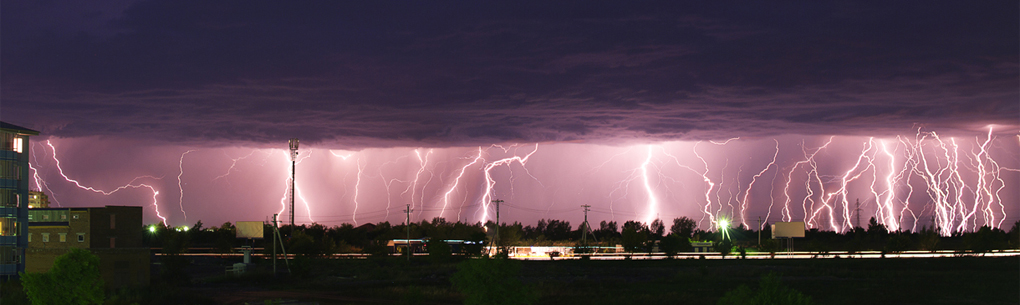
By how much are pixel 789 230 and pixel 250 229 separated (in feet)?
203

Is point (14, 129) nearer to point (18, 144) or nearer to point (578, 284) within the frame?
point (18, 144)

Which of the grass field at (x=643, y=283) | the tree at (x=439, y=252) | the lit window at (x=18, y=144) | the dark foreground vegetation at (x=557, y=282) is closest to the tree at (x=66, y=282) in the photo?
the dark foreground vegetation at (x=557, y=282)

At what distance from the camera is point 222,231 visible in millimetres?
101250

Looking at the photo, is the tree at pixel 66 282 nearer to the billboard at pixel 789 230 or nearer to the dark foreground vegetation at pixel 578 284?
the dark foreground vegetation at pixel 578 284

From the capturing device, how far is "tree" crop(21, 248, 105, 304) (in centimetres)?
2234

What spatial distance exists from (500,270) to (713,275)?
3183cm

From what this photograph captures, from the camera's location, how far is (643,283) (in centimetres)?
4378

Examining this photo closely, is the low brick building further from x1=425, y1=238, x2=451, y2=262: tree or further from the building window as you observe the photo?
x1=425, y1=238, x2=451, y2=262: tree

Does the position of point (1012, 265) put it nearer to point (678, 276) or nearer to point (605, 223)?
point (678, 276)

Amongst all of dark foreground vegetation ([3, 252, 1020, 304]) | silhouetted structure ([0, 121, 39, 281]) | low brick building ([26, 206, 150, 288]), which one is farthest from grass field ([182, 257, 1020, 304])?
Answer: silhouetted structure ([0, 121, 39, 281])

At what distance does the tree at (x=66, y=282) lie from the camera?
880 inches

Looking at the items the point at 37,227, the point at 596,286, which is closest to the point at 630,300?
the point at 596,286

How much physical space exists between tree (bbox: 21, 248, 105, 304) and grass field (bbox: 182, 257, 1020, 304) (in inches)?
465

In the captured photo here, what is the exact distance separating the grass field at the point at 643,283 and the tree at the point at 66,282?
11813 millimetres
